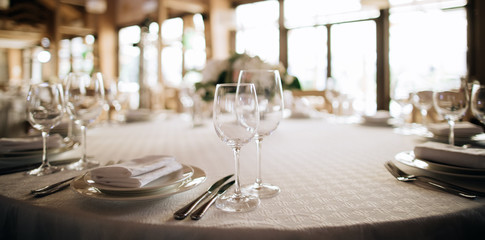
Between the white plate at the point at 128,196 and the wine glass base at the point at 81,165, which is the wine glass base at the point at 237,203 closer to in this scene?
the white plate at the point at 128,196

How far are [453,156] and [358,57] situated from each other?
540 cm

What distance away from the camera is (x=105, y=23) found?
8.69 metres

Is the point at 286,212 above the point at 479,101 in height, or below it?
below

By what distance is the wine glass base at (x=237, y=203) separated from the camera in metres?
0.55

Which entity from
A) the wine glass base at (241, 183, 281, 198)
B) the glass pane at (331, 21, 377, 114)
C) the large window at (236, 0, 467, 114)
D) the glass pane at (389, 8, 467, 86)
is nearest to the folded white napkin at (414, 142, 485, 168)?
the wine glass base at (241, 183, 281, 198)

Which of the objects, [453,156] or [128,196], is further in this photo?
[453,156]

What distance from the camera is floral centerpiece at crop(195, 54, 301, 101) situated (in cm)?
166

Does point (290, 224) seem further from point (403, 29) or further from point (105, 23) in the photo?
point (105, 23)

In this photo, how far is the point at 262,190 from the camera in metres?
0.66

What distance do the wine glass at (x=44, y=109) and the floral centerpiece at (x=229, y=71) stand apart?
896mm

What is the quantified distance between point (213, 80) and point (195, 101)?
0.94 feet

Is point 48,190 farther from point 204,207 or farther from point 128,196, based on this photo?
point 204,207

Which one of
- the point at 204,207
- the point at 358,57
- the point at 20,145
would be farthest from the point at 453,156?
the point at 358,57

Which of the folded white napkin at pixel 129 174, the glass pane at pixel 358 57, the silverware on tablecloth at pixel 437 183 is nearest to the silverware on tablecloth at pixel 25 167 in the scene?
the folded white napkin at pixel 129 174
